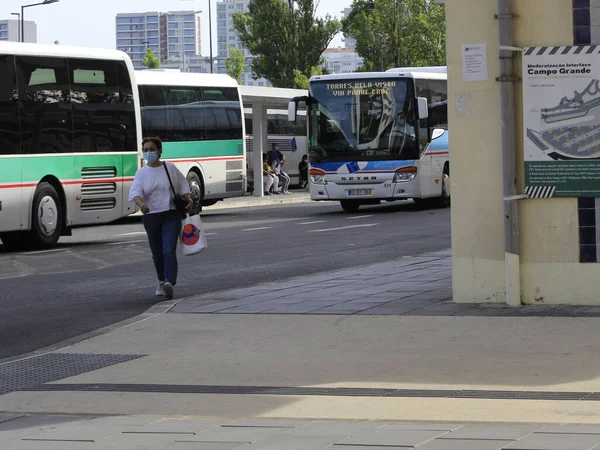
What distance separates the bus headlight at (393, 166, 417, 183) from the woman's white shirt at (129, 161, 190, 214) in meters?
17.7

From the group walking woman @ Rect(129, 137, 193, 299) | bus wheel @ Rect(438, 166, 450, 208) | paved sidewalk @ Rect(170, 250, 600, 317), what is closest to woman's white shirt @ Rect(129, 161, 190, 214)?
walking woman @ Rect(129, 137, 193, 299)

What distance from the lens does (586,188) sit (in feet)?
37.5

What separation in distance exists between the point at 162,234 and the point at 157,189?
47cm

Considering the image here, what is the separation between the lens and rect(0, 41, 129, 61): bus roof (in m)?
22.7

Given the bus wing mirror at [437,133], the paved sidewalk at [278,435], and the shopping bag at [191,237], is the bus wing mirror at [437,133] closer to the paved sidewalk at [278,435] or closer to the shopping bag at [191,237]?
the shopping bag at [191,237]

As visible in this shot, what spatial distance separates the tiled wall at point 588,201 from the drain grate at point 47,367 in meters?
3.95

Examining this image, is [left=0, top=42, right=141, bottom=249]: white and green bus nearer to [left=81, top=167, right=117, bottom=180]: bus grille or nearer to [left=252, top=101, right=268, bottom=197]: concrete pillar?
[left=81, top=167, right=117, bottom=180]: bus grille

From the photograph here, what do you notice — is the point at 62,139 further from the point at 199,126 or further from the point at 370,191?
the point at 199,126

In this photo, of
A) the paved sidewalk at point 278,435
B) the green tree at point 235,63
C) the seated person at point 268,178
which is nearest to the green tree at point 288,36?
the green tree at point 235,63

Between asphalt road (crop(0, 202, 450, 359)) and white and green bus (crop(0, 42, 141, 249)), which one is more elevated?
white and green bus (crop(0, 42, 141, 249))

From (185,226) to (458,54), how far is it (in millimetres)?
4009

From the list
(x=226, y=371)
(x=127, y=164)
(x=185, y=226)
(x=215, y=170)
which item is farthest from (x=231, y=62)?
(x=226, y=371)

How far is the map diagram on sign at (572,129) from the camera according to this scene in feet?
37.5

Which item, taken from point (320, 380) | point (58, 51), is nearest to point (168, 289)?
point (320, 380)
